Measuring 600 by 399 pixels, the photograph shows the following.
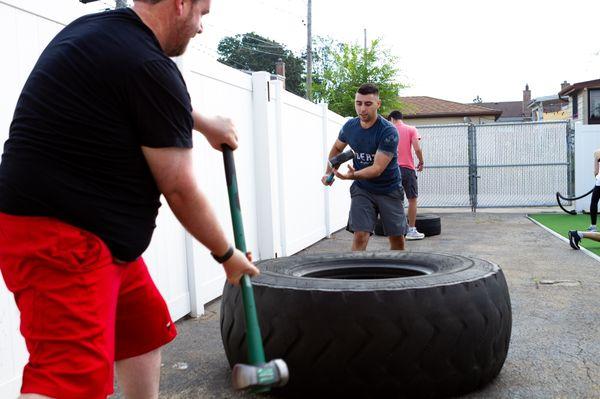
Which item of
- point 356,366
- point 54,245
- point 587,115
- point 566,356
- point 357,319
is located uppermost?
point 587,115

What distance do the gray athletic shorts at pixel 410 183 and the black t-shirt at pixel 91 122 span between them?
7.78 m

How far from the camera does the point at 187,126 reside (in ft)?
5.48

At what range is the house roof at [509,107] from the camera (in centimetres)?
7275

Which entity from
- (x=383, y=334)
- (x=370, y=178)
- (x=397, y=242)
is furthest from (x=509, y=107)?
(x=383, y=334)

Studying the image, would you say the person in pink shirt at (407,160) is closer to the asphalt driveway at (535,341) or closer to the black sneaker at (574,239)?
the asphalt driveway at (535,341)

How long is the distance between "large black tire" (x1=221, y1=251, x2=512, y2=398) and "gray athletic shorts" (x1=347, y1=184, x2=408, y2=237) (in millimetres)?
2182

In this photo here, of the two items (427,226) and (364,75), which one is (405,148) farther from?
(364,75)

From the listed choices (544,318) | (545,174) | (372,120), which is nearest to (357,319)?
(544,318)

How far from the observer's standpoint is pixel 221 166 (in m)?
5.22

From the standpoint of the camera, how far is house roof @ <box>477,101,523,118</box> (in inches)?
2864

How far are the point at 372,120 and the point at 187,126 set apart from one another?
3537 millimetres

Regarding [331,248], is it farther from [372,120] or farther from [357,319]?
[357,319]

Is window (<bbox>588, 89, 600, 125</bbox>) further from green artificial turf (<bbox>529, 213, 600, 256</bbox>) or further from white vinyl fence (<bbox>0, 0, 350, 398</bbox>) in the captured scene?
white vinyl fence (<bbox>0, 0, 350, 398</bbox>)

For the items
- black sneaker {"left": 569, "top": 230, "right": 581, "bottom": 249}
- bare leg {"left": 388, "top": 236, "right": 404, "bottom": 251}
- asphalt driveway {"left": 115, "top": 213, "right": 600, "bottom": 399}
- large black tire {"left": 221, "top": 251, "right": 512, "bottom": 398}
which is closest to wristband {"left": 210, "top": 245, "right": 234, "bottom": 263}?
large black tire {"left": 221, "top": 251, "right": 512, "bottom": 398}
